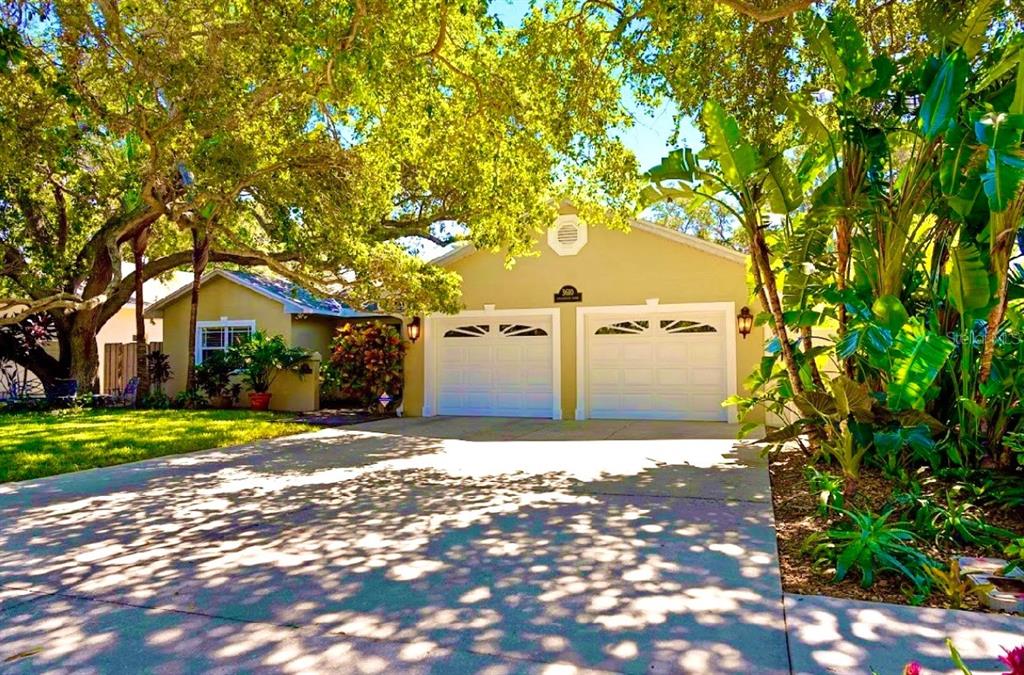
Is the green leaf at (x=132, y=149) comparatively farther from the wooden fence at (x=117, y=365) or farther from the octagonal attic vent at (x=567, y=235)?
the wooden fence at (x=117, y=365)

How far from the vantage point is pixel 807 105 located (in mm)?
8555

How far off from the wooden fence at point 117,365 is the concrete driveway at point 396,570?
13.2m

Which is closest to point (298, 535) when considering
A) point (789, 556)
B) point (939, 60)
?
point (789, 556)

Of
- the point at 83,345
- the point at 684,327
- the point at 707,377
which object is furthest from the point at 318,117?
the point at 83,345

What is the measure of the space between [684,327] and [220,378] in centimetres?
1149

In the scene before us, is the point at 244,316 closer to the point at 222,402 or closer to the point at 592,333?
the point at 222,402

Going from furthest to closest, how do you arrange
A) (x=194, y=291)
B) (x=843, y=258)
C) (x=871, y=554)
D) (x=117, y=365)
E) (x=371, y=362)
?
(x=117, y=365)
(x=194, y=291)
(x=371, y=362)
(x=843, y=258)
(x=871, y=554)

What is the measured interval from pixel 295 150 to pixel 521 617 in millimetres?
8965

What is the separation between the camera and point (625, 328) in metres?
12.9

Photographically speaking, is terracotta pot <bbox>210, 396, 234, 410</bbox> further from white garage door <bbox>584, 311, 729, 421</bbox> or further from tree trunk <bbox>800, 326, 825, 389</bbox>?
tree trunk <bbox>800, 326, 825, 389</bbox>

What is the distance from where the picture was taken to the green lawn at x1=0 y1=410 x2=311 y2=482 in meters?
8.28

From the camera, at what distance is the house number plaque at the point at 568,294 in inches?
514

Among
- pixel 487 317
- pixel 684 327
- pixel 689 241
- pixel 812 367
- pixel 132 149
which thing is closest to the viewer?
pixel 812 367

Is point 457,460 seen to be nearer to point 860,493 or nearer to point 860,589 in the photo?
point 860,493
